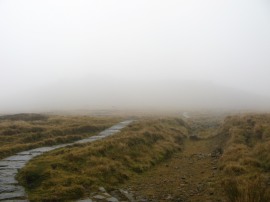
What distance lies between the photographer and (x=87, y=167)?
1636 centimetres

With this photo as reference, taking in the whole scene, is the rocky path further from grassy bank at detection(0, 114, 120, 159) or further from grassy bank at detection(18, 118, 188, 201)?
grassy bank at detection(0, 114, 120, 159)

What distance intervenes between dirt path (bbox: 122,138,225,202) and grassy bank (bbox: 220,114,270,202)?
0.77 meters

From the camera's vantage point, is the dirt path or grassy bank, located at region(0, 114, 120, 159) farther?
grassy bank, located at region(0, 114, 120, 159)

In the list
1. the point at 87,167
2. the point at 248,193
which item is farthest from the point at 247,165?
the point at 87,167

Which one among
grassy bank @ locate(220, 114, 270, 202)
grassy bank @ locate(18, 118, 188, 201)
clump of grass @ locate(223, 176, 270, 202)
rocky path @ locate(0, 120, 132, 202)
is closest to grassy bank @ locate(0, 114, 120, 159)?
rocky path @ locate(0, 120, 132, 202)

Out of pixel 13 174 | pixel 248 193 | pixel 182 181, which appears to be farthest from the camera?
pixel 182 181

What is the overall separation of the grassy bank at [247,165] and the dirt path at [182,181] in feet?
2.53

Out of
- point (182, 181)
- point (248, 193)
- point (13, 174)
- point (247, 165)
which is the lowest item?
point (182, 181)

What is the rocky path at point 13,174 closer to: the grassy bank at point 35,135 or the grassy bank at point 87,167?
the grassy bank at point 87,167

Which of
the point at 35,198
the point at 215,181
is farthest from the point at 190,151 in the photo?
the point at 35,198

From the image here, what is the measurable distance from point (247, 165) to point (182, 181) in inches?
155

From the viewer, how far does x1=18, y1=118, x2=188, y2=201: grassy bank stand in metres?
12.9

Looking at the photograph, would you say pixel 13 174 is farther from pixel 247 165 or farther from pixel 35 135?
pixel 247 165

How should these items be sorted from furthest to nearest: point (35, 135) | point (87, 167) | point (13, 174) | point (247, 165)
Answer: point (35, 135), point (247, 165), point (87, 167), point (13, 174)
